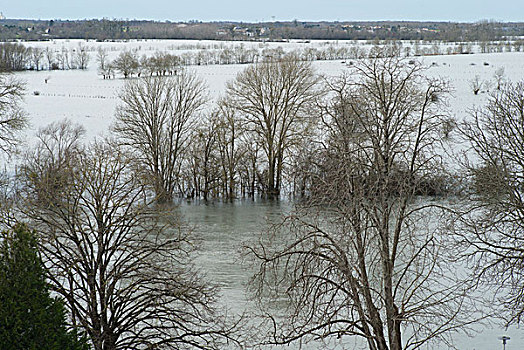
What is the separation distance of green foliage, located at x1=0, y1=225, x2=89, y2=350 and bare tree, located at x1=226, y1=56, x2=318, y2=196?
22995 millimetres

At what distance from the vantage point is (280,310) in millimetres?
16234

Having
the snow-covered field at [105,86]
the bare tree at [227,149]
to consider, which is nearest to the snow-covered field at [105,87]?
the snow-covered field at [105,86]

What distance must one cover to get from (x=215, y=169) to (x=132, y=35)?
130 meters

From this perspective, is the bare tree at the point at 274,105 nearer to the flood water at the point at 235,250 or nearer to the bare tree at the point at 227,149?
the bare tree at the point at 227,149

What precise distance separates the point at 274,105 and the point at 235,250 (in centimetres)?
1312

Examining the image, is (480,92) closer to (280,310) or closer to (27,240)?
(280,310)

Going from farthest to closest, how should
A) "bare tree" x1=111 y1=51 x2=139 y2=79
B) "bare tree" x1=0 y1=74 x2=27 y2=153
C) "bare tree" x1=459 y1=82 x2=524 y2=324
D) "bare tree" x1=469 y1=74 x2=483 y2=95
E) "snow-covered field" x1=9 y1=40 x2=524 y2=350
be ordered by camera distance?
1. "bare tree" x1=111 y1=51 x2=139 y2=79
2. "bare tree" x1=469 y1=74 x2=483 y2=95
3. "snow-covered field" x1=9 y1=40 x2=524 y2=350
4. "bare tree" x1=0 y1=74 x2=27 y2=153
5. "bare tree" x1=459 y1=82 x2=524 y2=324

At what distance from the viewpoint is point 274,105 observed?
32.8m

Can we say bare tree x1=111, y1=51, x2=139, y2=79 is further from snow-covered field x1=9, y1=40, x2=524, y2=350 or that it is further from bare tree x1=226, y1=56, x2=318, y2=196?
bare tree x1=226, y1=56, x2=318, y2=196

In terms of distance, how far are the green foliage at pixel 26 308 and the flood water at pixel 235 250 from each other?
451 centimetres

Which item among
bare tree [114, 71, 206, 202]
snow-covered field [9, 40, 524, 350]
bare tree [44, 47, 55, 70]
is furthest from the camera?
bare tree [44, 47, 55, 70]

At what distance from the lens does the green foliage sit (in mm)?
8125

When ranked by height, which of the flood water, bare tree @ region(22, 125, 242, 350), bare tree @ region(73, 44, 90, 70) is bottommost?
the flood water

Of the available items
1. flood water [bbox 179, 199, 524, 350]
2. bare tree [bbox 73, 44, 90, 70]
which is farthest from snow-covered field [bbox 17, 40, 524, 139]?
flood water [bbox 179, 199, 524, 350]
